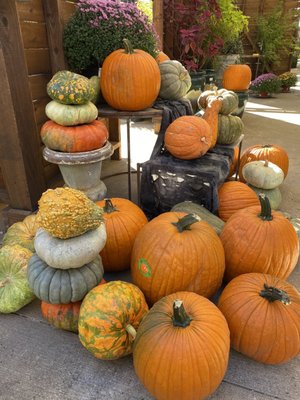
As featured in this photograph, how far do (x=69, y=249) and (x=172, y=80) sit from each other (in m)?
1.91

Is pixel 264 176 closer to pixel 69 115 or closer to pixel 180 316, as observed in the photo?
pixel 69 115

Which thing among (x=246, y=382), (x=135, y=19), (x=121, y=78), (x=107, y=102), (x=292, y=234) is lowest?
(x=246, y=382)

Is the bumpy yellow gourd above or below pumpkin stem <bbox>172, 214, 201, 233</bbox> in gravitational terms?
above

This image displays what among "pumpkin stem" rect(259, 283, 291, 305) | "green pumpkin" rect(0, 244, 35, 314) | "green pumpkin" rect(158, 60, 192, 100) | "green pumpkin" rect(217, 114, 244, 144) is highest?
"green pumpkin" rect(158, 60, 192, 100)

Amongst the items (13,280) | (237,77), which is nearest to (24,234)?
(13,280)

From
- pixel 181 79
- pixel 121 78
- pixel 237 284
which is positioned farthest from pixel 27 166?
pixel 237 284

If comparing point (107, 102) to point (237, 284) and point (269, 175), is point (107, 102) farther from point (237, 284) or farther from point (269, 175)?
point (237, 284)

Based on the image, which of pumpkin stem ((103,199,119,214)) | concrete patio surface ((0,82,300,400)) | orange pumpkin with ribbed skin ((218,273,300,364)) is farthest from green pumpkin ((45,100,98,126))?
orange pumpkin with ribbed skin ((218,273,300,364))

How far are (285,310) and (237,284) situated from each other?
252mm

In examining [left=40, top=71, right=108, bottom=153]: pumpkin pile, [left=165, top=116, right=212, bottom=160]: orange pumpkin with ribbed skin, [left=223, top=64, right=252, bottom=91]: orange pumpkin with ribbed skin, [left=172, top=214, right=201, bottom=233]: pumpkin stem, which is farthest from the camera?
[left=223, top=64, right=252, bottom=91]: orange pumpkin with ribbed skin

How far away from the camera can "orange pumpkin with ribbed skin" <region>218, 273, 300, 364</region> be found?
4.79ft

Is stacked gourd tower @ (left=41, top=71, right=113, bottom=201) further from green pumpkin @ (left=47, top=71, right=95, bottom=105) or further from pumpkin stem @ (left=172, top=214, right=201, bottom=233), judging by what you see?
pumpkin stem @ (left=172, top=214, right=201, bottom=233)

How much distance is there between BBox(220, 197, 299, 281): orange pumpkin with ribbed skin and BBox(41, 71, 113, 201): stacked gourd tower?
3.52 feet

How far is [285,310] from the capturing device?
1485 millimetres
